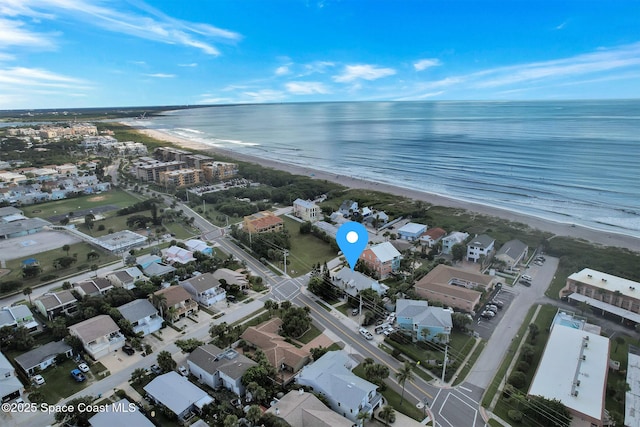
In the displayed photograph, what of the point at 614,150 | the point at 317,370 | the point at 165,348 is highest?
the point at 614,150

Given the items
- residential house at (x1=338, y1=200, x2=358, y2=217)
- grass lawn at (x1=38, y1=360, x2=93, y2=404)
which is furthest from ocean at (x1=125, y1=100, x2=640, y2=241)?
grass lawn at (x1=38, y1=360, x2=93, y2=404)

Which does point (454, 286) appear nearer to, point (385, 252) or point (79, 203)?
point (385, 252)

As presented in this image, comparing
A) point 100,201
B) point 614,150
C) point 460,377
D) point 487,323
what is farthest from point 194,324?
point 614,150

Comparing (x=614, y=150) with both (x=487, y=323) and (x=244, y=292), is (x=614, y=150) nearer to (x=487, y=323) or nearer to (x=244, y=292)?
(x=487, y=323)

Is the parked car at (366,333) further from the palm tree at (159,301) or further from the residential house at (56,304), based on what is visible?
the residential house at (56,304)

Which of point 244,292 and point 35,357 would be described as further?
point 244,292

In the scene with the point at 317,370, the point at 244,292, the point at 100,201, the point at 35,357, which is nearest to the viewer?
the point at 317,370
